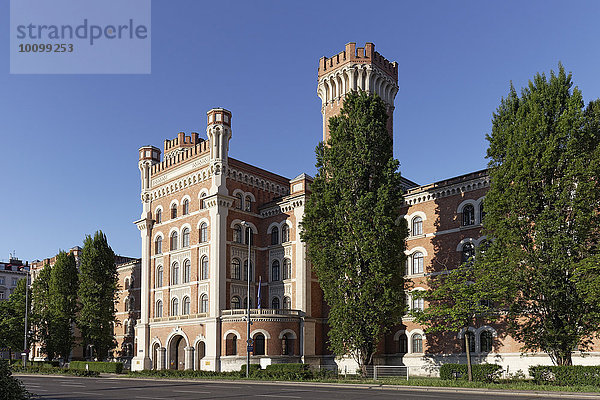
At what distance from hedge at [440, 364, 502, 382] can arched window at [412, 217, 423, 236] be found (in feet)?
47.5

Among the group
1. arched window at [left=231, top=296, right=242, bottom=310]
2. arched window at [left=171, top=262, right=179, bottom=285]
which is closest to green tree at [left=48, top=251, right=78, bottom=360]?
arched window at [left=171, top=262, right=179, bottom=285]

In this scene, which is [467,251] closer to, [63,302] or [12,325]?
[63,302]

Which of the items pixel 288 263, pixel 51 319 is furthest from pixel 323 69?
pixel 51 319

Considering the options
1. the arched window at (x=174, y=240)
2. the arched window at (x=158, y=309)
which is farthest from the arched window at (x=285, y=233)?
the arched window at (x=158, y=309)

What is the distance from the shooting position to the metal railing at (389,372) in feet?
121

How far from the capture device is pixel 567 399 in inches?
927

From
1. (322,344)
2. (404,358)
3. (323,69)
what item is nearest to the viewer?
(404,358)

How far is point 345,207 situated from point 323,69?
20484 millimetres

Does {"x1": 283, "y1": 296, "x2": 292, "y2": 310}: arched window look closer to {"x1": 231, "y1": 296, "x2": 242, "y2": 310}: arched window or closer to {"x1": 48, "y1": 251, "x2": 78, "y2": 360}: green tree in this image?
{"x1": 231, "y1": 296, "x2": 242, "y2": 310}: arched window

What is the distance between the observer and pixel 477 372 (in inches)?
1252

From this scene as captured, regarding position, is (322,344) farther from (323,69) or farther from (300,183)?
(323,69)

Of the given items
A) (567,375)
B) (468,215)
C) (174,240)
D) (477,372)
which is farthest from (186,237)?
(567,375)

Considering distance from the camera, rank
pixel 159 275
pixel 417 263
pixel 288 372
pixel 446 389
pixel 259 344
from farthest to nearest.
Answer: pixel 159 275 → pixel 259 344 → pixel 417 263 → pixel 288 372 → pixel 446 389

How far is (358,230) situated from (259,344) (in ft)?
47.1
